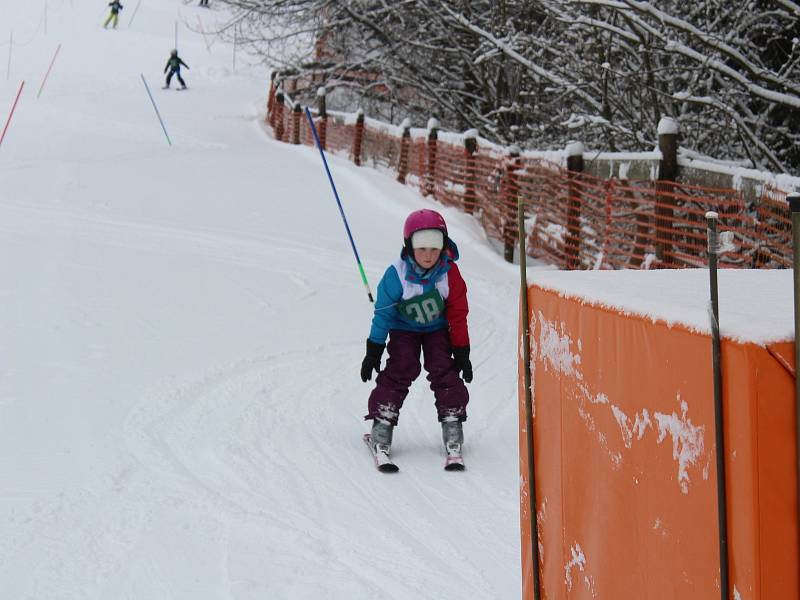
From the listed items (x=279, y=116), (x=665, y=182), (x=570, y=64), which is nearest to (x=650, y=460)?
(x=665, y=182)

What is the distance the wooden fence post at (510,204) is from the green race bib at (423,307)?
23.1 feet

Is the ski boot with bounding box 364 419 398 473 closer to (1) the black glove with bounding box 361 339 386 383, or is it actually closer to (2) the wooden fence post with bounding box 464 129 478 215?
(1) the black glove with bounding box 361 339 386 383

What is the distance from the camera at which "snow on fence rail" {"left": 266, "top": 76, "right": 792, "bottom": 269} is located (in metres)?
7.44

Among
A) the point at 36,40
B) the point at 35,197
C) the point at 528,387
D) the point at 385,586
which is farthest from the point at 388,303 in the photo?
the point at 36,40

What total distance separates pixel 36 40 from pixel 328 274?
3424 cm

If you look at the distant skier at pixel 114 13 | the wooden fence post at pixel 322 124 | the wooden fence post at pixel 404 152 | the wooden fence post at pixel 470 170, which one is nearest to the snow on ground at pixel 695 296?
the wooden fence post at pixel 470 170

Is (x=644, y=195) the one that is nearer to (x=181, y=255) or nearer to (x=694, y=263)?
(x=694, y=263)

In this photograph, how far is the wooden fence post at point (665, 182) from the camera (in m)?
8.74

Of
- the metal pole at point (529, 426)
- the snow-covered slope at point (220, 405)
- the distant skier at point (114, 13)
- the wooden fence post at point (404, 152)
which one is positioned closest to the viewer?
the metal pole at point (529, 426)

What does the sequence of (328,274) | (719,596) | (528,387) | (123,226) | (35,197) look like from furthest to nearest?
(35,197) < (123,226) < (328,274) < (528,387) < (719,596)

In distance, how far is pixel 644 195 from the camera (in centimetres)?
950

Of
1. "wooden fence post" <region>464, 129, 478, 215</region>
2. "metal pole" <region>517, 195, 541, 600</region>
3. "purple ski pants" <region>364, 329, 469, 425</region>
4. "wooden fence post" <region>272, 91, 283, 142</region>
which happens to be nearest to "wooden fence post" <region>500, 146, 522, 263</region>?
"wooden fence post" <region>464, 129, 478, 215</region>

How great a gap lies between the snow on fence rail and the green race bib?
95.6 inches

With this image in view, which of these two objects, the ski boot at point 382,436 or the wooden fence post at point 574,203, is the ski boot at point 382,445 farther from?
the wooden fence post at point 574,203
